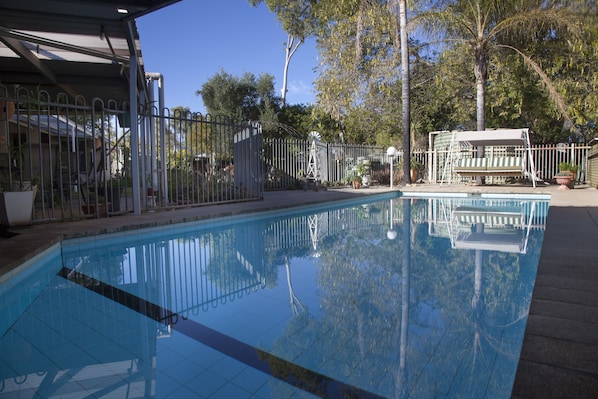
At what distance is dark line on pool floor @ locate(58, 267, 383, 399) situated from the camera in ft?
6.11

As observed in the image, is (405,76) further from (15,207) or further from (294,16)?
(15,207)

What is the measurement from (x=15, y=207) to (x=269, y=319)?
4.42 meters

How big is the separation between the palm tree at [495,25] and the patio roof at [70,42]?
32.6 ft

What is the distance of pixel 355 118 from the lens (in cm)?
1744

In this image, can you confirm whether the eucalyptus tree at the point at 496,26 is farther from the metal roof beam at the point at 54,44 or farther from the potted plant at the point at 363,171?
the metal roof beam at the point at 54,44

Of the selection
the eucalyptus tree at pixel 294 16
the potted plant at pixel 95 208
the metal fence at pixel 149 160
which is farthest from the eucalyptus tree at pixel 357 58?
the potted plant at pixel 95 208

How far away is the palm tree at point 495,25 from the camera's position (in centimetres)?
1206

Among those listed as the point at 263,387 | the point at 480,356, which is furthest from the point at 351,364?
the point at 480,356

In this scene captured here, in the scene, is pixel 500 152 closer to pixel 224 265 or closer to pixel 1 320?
pixel 224 265

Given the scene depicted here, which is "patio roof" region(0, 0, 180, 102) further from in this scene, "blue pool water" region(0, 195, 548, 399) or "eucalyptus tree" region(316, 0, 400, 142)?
"eucalyptus tree" region(316, 0, 400, 142)

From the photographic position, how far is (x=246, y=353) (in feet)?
7.32

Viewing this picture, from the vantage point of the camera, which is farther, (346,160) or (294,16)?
(294,16)

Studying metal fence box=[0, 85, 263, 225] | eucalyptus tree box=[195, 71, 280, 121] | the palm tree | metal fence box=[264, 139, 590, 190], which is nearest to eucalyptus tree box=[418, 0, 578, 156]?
the palm tree

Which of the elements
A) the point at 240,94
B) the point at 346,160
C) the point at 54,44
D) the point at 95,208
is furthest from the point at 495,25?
the point at 240,94
